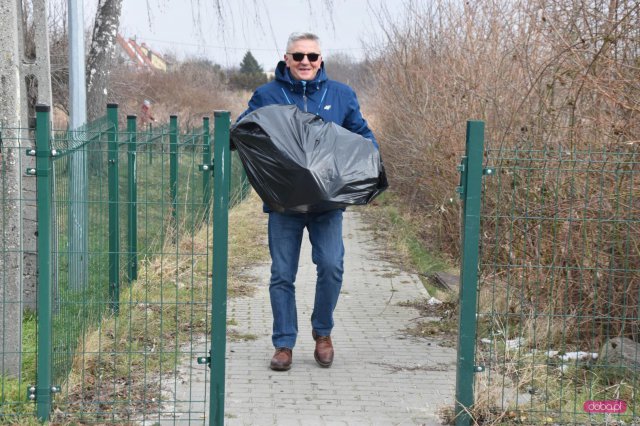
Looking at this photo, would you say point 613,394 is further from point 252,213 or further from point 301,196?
point 252,213

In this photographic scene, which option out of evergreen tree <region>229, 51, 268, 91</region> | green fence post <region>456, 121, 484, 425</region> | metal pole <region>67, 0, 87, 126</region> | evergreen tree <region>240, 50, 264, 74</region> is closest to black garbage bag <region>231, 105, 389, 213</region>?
green fence post <region>456, 121, 484, 425</region>

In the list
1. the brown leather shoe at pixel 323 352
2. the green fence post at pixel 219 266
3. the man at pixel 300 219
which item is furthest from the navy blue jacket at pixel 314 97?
the brown leather shoe at pixel 323 352

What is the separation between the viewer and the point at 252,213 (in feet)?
52.5

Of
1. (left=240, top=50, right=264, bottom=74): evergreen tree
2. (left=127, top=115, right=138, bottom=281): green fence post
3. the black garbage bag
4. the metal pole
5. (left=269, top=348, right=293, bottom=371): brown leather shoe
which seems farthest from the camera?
(left=240, top=50, right=264, bottom=74): evergreen tree

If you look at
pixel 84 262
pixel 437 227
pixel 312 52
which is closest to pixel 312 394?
pixel 84 262

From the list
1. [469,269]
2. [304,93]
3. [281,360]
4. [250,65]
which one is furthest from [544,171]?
[250,65]

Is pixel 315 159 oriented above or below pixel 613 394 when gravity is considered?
above

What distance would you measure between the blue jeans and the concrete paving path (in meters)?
0.36

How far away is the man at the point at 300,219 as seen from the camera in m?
5.76

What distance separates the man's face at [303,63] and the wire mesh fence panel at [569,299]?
1202mm

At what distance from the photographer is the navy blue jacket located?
→ 19.0ft

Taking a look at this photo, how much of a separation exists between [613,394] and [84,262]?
3242mm

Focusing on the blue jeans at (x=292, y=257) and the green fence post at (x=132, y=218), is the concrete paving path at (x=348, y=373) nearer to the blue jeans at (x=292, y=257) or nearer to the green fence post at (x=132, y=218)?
the blue jeans at (x=292, y=257)

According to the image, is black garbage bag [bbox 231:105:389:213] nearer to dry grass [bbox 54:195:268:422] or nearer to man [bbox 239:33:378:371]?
man [bbox 239:33:378:371]
